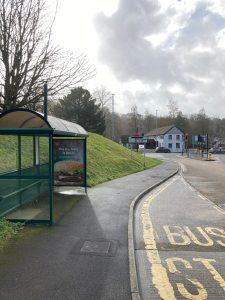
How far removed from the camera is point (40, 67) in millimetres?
17094

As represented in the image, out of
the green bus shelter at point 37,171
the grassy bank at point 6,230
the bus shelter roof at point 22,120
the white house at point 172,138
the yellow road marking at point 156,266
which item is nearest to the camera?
the yellow road marking at point 156,266

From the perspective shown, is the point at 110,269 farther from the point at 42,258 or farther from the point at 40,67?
the point at 40,67

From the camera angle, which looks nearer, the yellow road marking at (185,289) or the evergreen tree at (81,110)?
the yellow road marking at (185,289)

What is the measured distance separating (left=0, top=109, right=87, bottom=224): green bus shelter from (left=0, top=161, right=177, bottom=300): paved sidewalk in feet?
3.40

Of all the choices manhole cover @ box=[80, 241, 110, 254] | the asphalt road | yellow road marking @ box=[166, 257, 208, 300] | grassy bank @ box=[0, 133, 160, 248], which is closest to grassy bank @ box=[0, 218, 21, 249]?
grassy bank @ box=[0, 133, 160, 248]

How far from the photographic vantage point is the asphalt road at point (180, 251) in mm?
5340

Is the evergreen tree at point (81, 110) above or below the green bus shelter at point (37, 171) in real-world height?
above

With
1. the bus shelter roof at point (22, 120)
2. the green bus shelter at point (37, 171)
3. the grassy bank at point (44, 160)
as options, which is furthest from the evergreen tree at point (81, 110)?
the bus shelter roof at point (22, 120)

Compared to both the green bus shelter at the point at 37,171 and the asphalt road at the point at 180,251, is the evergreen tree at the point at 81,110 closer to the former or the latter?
the green bus shelter at the point at 37,171

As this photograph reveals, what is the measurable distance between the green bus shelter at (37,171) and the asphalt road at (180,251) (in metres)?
2.67

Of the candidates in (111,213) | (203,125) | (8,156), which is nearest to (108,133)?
(203,125)

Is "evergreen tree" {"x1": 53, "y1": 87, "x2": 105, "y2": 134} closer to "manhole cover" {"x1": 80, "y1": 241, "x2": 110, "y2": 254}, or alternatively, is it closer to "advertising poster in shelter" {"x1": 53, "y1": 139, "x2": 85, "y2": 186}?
"advertising poster in shelter" {"x1": 53, "y1": 139, "x2": 85, "y2": 186}

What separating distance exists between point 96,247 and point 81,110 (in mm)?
55607

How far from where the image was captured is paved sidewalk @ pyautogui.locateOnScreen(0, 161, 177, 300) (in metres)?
5.05
